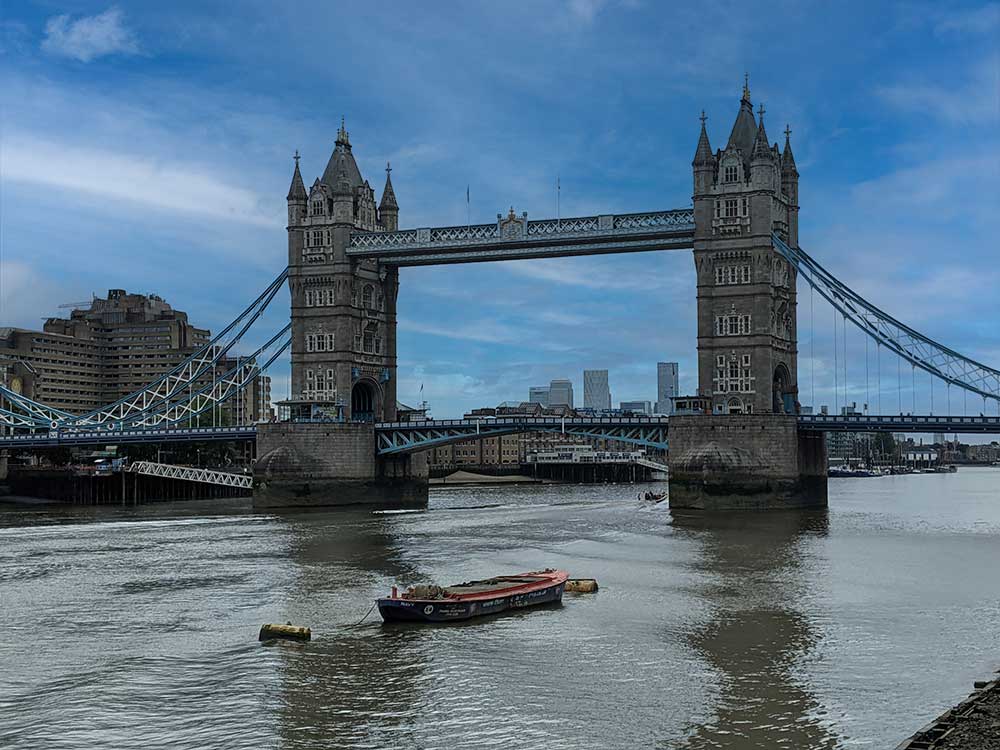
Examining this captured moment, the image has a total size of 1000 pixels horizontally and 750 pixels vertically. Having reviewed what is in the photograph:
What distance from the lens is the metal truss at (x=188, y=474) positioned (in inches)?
4355

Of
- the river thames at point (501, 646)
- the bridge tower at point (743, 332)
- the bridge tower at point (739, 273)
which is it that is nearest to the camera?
the river thames at point (501, 646)

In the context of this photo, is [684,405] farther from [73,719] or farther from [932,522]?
[73,719]

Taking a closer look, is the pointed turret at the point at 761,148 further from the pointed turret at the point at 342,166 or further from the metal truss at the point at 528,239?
the pointed turret at the point at 342,166

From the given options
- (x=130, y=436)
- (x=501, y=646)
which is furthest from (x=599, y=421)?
(x=501, y=646)

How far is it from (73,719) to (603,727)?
37.4 feet

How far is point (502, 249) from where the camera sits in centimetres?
9125

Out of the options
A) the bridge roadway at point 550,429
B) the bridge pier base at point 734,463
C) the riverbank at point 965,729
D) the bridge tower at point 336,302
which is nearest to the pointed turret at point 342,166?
the bridge tower at point 336,302

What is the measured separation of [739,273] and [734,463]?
13867 millimetres

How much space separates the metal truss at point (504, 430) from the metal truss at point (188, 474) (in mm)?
22720

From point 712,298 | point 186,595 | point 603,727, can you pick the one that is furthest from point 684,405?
point 603,727

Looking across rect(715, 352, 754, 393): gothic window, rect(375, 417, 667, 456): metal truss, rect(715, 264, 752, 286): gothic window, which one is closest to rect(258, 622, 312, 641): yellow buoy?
rect(375, 417, 667, 456): metal truss

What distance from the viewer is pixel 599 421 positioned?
8812 cm

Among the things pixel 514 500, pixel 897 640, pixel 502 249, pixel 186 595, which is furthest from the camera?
pixel 514 500

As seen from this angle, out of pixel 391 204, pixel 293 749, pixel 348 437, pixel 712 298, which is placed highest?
pixel 391 204
